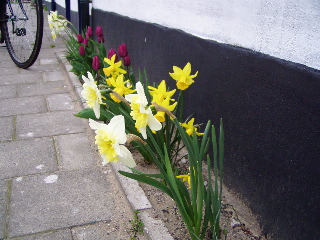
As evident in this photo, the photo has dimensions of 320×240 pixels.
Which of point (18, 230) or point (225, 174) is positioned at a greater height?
point (225, 174)

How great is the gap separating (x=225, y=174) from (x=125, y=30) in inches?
105

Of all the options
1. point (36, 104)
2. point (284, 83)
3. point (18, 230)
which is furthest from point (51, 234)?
point (36, 104)

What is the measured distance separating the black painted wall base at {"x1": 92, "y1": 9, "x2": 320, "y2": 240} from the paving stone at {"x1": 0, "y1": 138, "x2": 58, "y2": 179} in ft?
Answer: 3.62

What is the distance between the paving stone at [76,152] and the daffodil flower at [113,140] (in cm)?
119

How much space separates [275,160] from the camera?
71.9 inches

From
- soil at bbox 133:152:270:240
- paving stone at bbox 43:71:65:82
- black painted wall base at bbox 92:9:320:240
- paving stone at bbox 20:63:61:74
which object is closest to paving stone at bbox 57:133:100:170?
soil at bbox 133:152:270:240

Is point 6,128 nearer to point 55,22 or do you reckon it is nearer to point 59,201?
point 59,201

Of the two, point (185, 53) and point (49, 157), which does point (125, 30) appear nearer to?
point (185, 53)

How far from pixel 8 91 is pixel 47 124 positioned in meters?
1.16

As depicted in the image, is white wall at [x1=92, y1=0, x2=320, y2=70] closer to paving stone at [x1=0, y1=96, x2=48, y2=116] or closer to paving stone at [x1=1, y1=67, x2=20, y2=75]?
paving stone at [x1=0, y1=96, x2=48, y2=116]

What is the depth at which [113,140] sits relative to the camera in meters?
1.46

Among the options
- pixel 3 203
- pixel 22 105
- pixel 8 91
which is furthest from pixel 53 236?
pixel 8 91

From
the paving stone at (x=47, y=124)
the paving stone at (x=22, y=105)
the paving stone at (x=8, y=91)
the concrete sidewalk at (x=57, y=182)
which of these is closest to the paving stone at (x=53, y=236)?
the concrete sidewalk at (x=57, y=182)

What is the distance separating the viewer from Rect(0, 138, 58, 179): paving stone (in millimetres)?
2547
